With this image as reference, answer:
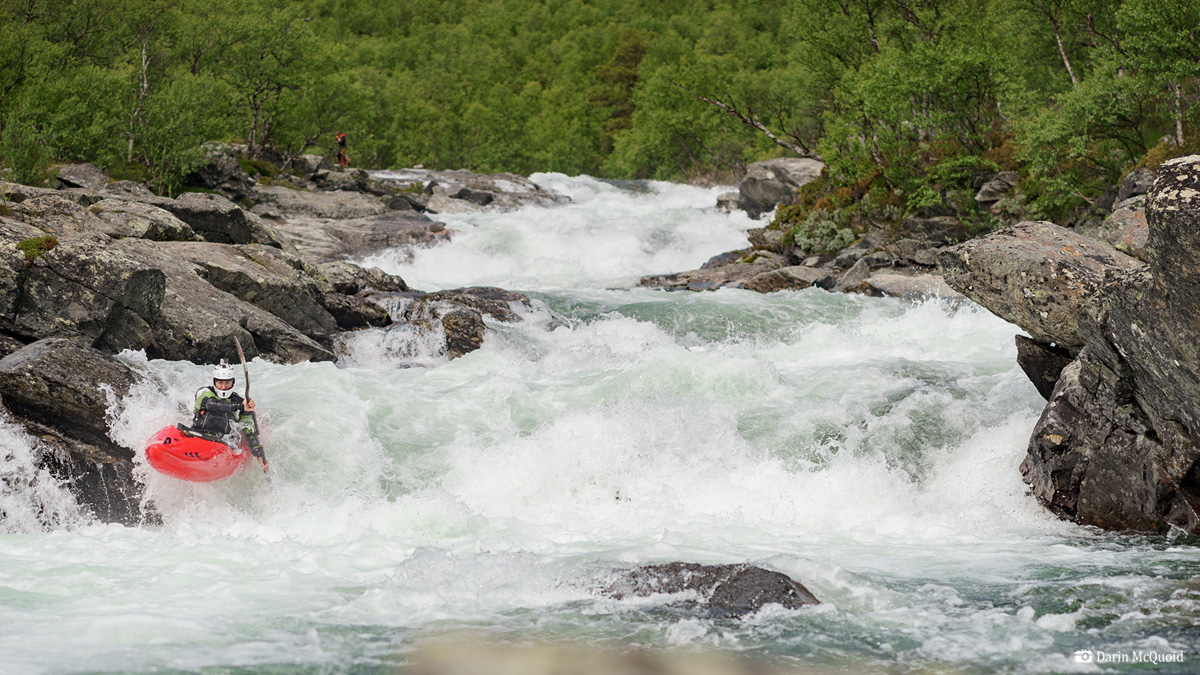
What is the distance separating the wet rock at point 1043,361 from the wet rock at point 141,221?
1468cm

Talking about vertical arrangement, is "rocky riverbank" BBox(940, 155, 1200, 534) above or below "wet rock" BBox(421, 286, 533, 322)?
below

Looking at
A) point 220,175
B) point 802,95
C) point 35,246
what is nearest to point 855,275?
point 35,246

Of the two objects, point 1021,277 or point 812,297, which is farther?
point 812,297

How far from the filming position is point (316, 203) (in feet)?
105

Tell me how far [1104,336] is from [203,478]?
377 inches

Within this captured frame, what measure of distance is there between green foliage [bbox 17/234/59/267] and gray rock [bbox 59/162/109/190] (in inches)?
499

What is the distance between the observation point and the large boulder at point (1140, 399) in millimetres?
7098

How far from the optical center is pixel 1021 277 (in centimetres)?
988

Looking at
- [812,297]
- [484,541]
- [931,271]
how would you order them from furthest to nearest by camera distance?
1. [931,271]
2. [812,297]
3. [484,541]

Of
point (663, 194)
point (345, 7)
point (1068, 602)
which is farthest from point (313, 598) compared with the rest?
point (345, 7)

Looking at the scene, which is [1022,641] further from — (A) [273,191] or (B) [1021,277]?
(A) [273,191]

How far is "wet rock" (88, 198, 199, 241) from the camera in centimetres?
1614

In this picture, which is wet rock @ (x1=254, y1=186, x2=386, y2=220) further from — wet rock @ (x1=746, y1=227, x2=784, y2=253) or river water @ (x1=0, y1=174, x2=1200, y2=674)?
river water @ (x1=0, y1=174, x2=1200, y2=674)

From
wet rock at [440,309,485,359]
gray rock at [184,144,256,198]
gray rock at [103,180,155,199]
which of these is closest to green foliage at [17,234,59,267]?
wet rock at [440,309,485,359]
